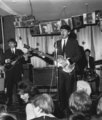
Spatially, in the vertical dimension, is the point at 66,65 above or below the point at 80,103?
above

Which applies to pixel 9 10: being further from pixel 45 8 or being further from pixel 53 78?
pixel 53 78

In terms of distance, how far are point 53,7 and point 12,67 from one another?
2050 mm

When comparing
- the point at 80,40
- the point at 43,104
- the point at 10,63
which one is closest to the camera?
the point at 43,104

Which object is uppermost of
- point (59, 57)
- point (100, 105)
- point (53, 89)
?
point (59, 57)

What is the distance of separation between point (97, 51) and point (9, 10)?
9.12 ft

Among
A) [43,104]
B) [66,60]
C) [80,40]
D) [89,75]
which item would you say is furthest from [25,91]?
[80,40]

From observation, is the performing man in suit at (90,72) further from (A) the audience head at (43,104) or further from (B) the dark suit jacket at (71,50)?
(A) the audience head at (43,104)

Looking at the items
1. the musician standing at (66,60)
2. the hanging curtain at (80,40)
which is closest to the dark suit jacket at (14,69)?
the musician standing at (66,60)

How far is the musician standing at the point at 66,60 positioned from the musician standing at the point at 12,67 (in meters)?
1.03

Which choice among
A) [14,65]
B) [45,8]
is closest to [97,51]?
[45,8]

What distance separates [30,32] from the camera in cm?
812

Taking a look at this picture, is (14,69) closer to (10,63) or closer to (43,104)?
(10,63)

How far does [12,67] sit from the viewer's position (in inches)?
→ 207

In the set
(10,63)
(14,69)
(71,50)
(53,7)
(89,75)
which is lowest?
(89,75)
